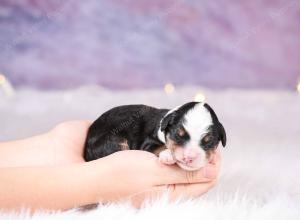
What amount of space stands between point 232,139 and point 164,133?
1095 millimetres

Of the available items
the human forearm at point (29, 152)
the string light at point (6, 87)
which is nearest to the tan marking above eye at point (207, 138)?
the human forearm at point (29, 152)

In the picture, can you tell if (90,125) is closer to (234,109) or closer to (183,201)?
(183,201)

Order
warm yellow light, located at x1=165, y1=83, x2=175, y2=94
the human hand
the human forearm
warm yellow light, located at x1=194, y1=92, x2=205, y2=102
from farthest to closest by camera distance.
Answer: warm yellow light, located at x1=165, y1=83, x2=175, y2=94 < warm yellow light, located at x1=194, y1=92, x2=205, y2=102 < the human forearm < the human hand

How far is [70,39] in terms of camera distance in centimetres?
414

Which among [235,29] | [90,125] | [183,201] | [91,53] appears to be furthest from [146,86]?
[183,201]

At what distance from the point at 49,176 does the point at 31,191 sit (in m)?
0.08

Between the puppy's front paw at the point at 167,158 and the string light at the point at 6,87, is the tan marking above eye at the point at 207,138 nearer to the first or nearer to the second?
the puppy's front paw at the point at 167,158

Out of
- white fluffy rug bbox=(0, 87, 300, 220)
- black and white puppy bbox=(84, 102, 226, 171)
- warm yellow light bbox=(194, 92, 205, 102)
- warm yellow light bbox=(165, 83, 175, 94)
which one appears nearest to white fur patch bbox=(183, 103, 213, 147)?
black and white puppy bbox=(84, 102, 226, 171)

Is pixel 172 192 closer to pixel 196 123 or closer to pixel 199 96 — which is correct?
pixel 196 123

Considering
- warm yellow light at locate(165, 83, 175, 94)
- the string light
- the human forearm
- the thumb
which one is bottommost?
the thumb

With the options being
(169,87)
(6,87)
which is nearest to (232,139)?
(169,87)

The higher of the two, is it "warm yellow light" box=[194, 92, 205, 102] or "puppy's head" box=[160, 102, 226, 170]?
"warm yellow light" box=[194, 92, 205, 102]

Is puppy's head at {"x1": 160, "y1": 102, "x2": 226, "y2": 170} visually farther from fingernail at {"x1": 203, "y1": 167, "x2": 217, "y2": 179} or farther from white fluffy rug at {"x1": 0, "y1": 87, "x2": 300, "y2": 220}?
white fluffy rug at {"x1": 0, "y1": 87, "x2": 300, "y2": 220}

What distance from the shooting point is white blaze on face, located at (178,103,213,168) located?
6.77 ft
